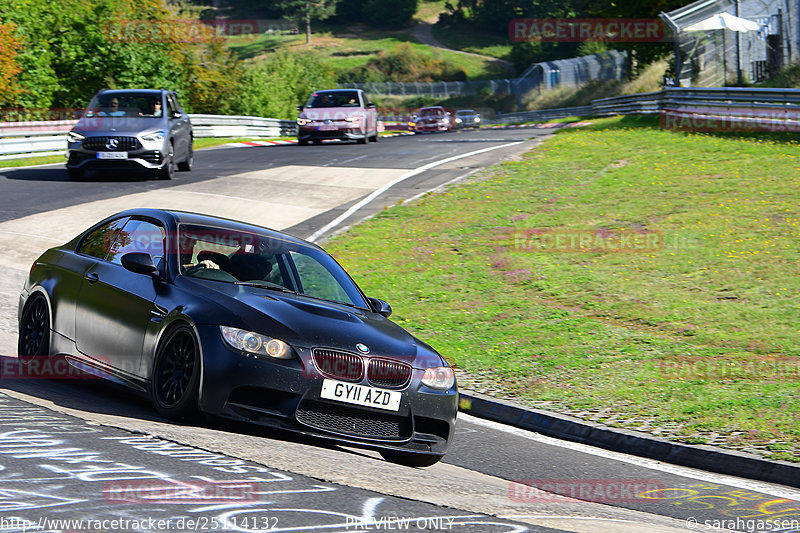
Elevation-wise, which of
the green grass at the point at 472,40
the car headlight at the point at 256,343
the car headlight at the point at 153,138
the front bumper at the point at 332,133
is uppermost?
the green grass at the point at 472,40

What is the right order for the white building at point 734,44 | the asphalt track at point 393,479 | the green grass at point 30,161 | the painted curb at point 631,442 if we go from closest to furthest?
the asphalt track at point 393,479
the painted curb at point 631,442
the green grass at point 30,161
the white building at point 734,44

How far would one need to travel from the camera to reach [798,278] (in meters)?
13.2

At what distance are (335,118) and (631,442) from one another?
971 inches

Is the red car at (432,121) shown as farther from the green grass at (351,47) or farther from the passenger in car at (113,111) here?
the green grass at (351,47)

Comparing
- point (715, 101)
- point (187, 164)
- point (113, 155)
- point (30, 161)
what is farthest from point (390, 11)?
point (113, 155)

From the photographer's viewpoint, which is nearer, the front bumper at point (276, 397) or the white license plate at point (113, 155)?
the front bumper at point (276, 397)

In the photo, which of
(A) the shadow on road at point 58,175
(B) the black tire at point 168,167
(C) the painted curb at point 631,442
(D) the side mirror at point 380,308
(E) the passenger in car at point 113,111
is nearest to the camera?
(C) the painted curb at point 631,442

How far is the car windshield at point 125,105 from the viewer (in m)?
20.7

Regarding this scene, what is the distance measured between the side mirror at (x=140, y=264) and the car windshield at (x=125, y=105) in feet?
47.7

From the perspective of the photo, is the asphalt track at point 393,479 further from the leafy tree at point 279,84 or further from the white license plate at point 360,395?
the leafy tree at point 279,84

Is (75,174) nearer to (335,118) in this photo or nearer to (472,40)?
(335,118)

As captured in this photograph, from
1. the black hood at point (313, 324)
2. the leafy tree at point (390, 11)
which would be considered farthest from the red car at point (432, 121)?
the leafy tree at point (390, 11)

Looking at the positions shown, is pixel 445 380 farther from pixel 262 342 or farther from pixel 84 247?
pixel 84 247

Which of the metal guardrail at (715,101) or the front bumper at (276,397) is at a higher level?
the metal guardrail at (715,101)
